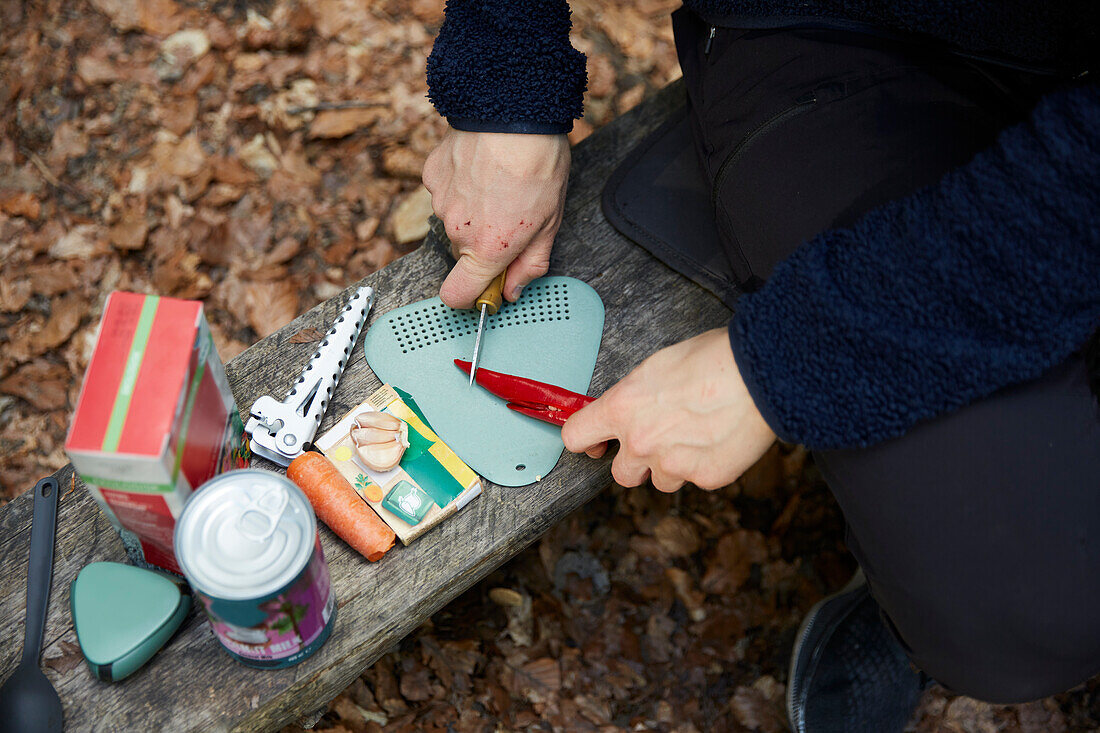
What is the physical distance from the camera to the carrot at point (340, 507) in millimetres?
1253

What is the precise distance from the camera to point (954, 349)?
0.99m

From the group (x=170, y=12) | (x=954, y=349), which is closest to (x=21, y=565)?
(x=954, y=349)

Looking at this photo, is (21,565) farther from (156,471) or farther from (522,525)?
(522,525)

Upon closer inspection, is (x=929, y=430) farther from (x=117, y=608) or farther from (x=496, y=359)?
(x=117, y=608)

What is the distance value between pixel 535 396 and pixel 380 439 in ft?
0.94

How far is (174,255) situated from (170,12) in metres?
0.92

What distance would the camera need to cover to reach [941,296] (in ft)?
3.27

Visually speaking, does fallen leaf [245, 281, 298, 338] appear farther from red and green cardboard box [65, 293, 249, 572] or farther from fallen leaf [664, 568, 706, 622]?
fallen leaf [664, 568, 706, 622]

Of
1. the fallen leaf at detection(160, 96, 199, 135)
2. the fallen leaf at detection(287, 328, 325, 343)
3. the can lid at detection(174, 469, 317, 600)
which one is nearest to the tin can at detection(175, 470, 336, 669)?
the can lid at detection(174, 469, 317, 600)

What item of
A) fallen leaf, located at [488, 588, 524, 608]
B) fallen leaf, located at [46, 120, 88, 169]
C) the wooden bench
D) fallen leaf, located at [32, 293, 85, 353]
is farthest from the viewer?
fallen leaf, located at [46, 120, 88, 169]

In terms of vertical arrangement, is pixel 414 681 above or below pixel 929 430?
below

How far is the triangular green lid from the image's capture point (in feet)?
3.74

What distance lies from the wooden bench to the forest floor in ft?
1.78

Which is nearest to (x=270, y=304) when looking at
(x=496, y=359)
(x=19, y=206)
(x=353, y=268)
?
(x=353, y=268)
